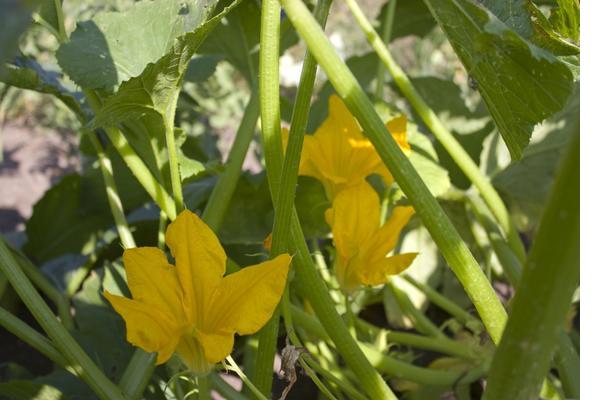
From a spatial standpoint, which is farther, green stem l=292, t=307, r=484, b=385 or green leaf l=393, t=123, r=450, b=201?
green leaf l=393, t=123, r=450, b=201

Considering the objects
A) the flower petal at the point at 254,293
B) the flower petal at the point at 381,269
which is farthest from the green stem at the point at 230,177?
the flower petal at the point at 254,293

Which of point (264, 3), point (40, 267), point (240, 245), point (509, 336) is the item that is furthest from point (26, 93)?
point (509, 336)

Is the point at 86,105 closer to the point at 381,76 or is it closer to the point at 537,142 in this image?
the point at 381,76

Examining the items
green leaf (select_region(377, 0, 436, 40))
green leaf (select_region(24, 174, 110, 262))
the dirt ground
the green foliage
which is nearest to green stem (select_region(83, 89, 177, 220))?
the green foliage

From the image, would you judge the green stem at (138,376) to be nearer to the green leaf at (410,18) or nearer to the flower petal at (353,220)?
the flower petal at (353,220)

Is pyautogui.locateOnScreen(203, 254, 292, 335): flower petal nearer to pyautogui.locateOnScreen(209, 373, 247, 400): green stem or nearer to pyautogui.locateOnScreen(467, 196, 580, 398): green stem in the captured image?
pyautogui.locateOnScreen(209, 373, 247, 400): green stem

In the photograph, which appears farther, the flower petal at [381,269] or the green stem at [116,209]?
the green stem at [116,209]

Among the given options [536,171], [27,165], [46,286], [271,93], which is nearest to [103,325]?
[46,286]
